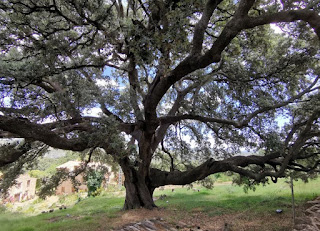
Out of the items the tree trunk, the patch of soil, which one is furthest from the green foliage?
the patch of soil

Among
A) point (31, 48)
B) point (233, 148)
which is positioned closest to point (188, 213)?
point (233, 148)

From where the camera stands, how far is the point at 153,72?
8.41 meters

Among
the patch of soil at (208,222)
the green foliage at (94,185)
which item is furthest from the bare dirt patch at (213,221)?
the green foliage at (94,185)

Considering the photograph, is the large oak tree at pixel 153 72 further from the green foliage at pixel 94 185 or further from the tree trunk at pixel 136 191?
the green foliage at pixel 94 185

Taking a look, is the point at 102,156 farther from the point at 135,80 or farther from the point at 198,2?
the point at 198,2

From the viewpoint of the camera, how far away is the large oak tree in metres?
4.99

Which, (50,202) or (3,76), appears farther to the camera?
(50,202)

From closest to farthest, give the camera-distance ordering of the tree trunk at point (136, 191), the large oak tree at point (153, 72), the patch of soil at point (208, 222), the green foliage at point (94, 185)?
the large oak tree at point (153, 72), the patch of soil at point (208, 222), the tree trunk at point (136, 191), the green foliage at point (94, 185)

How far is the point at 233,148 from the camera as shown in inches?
390

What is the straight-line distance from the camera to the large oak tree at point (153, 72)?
4.99m

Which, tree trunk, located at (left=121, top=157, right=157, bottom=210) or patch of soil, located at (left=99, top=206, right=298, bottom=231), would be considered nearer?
patch of soil, located at (left=99, top=206, right=298, bottom=231)

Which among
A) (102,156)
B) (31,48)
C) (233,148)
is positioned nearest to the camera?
(31,48)

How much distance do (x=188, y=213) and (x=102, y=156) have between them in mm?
5371

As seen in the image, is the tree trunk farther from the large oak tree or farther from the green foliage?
the green foliage
